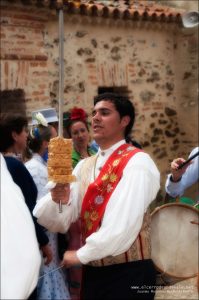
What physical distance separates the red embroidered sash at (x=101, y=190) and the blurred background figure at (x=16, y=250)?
66 centimetres

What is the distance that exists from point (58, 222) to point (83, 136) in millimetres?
1858

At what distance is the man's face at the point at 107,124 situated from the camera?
2541 millimetres

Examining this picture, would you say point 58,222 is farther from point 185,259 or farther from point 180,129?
point 180,129

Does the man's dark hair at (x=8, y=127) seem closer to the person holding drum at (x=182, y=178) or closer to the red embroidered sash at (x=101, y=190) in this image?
the red embroidered sash at (x=101, y=190)

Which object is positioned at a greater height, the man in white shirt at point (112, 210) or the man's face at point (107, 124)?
the man's face at point (107, 124)

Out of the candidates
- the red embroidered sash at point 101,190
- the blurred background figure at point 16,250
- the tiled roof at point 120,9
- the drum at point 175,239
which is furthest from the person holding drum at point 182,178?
the tiled roof at point 120,9

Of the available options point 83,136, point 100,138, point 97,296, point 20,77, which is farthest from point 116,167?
point 20,77

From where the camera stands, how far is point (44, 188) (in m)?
3.29

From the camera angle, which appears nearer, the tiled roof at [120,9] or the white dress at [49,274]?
the white dress at [49,274]

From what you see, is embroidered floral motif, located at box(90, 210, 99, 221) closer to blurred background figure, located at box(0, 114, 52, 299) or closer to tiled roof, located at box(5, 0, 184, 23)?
blurred background figure, located at box(0, 114, 52, 299)

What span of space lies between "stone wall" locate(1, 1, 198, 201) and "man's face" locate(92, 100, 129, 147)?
3.45 metres

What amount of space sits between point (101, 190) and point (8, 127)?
77 centimetres

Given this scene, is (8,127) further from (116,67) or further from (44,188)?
(116,67)

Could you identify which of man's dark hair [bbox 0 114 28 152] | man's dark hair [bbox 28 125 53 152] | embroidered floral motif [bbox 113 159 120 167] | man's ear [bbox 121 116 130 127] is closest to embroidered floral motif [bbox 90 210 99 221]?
embroidered floral motif [bbox 113 159 120 167]
